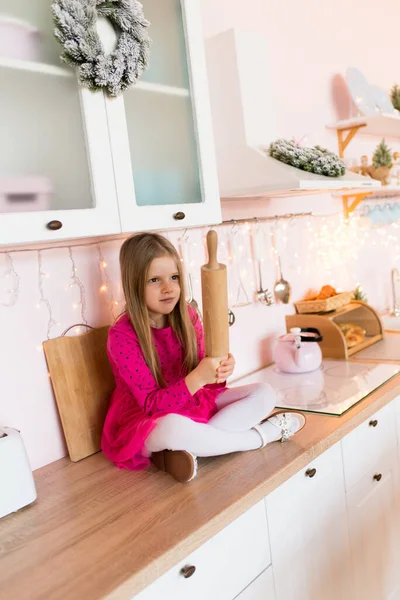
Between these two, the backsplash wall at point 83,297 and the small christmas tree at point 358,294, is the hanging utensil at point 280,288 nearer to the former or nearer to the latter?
the backsplash wall at point 83,297

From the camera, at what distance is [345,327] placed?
2.35 m

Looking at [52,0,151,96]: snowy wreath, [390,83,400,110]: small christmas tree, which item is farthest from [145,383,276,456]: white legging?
[390,83,400,110]: small christmas tree

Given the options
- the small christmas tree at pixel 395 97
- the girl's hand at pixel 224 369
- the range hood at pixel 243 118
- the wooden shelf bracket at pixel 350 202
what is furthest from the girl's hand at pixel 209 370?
the small christmas tree at pixel 395 97

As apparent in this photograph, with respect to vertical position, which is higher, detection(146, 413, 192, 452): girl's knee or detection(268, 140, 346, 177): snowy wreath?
detection(268, 140, 346, 177): snowy wreath

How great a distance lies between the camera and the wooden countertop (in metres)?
1.00

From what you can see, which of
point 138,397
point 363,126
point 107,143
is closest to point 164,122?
point 107,143

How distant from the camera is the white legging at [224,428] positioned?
1.35 meters

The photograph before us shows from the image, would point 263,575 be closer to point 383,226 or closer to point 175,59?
point 175,59

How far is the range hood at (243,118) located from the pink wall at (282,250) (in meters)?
0.19

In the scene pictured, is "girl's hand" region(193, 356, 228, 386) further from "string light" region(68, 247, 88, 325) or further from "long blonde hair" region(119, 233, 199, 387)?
"string light" region(68, 247, 88, 325)

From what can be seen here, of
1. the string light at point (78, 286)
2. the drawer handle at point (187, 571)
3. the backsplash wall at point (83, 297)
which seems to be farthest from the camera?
the string light at point (78, 286)

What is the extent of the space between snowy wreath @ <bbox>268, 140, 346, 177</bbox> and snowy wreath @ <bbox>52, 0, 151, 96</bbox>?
60 cm

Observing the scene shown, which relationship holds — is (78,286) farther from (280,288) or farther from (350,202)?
(350,202)

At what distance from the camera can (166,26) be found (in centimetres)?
145
